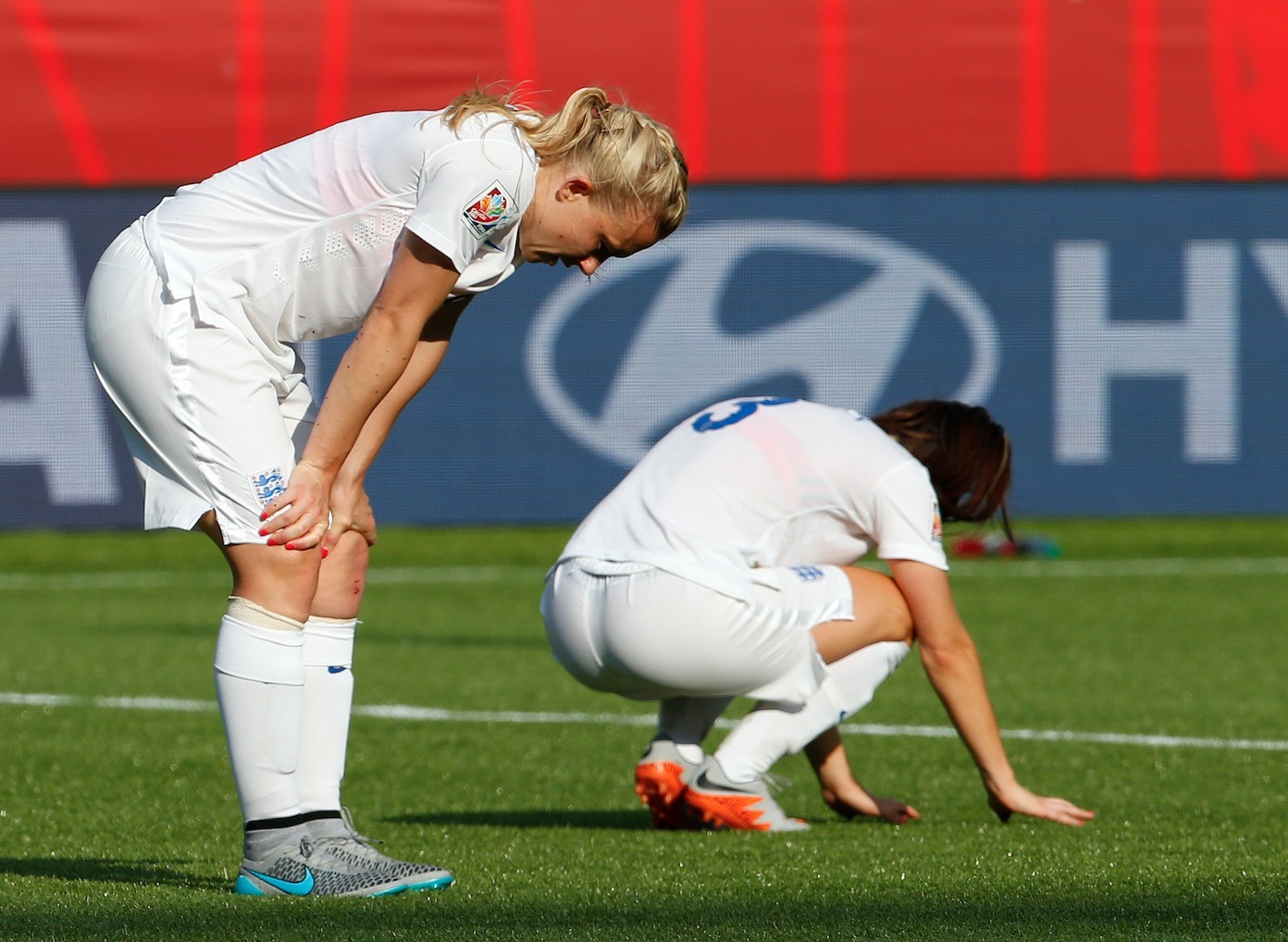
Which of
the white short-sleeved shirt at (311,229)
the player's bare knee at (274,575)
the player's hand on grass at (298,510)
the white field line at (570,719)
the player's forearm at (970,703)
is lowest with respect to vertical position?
the white field line at (570,719)

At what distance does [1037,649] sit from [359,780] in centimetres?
355

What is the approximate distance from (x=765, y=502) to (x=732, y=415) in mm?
267

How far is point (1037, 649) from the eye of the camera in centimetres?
769

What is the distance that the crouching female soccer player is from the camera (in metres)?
4.08

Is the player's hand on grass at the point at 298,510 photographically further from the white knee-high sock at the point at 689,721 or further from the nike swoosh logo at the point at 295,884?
the white knee-high sock at the point at 689,721

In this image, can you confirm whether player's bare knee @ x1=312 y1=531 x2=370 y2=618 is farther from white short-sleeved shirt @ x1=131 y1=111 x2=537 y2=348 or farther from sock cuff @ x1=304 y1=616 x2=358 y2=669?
white short-sleeved shirt @ x1=131 y1=111 x2=537 y2=348

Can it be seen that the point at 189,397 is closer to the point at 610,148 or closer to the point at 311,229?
the point at 311,229

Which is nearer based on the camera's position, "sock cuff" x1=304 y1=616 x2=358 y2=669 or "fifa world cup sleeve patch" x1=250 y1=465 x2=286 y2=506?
"fifa world cup sleeve patch" x1=250 y1=465 x2=286 y2=506

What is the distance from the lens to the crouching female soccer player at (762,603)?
408 centimetres

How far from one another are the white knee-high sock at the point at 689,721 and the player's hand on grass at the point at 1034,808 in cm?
63

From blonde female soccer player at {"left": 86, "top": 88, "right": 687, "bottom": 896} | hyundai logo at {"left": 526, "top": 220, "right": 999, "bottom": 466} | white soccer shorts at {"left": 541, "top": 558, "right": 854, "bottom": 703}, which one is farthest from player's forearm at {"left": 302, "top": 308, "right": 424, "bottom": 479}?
hyundai logo at {"left": 526, "top": 220, "right": 999, "bottom": 466}

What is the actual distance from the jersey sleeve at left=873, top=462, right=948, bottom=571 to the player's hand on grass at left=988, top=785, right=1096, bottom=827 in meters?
0.50

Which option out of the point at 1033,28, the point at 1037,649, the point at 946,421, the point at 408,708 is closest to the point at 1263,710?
the point at 1037,649

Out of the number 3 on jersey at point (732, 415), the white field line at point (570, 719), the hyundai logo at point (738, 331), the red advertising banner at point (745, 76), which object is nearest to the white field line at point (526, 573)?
the hyundai logo at point (738, 331)
